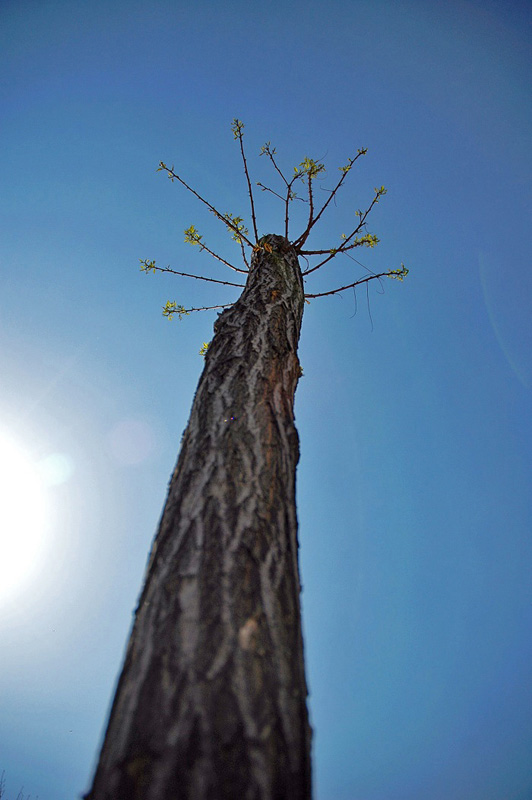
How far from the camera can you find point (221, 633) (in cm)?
111

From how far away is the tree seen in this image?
3.05ft

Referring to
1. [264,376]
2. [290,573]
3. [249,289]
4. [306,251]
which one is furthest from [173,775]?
[306,251]

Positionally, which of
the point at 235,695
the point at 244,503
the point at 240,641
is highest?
the point at 244,503

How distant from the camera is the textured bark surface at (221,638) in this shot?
0.93m

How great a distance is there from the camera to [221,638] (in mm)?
1104

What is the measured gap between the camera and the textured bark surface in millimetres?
930

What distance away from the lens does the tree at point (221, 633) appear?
3.05 ft

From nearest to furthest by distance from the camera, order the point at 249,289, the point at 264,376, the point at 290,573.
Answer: the point at 290,573 → the point at 264,376 → the point at 249,289

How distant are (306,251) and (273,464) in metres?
3.36

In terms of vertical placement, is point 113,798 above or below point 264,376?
below

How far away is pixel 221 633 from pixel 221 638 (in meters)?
0.01

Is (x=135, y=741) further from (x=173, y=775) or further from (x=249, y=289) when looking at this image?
(x=249, y=289)

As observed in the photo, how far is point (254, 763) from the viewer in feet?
3.09

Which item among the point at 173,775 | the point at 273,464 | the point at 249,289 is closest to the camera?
the point at 173,775
